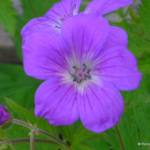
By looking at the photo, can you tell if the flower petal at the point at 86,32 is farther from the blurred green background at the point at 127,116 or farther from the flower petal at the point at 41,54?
the blurred green background at the point at 127,116

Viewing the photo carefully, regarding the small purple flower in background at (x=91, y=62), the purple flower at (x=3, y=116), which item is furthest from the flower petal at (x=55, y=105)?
the purple flower at (x=3, y=116)

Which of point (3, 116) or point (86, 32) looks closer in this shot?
point (86, 32)

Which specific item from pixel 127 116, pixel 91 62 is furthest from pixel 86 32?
pixel 127 116

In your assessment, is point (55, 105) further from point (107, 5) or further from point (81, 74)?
point (107, 5)

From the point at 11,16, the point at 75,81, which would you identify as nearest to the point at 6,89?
the point at 11,16

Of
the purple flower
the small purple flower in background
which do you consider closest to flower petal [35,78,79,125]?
the small purple flower in background

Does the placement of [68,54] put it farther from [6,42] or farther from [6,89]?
[6,42]

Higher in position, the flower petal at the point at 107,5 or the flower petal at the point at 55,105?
the flower petal at the point at 107,5
